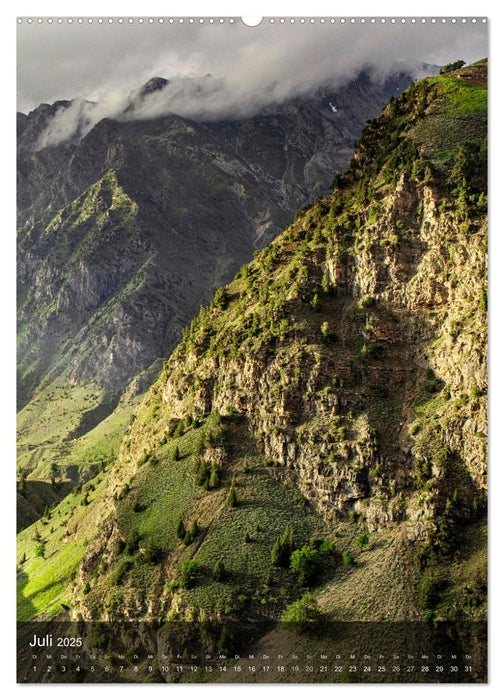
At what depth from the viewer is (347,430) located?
69.9 metres

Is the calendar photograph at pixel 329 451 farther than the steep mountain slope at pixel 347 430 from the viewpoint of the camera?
No

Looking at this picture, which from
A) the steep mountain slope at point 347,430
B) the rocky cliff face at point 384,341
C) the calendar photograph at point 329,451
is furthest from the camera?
the rocky cliff face at point 384,341

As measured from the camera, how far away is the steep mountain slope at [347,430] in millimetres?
60000

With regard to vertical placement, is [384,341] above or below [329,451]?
above

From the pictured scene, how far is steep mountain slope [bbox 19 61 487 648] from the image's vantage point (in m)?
60.0

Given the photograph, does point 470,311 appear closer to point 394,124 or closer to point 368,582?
point 368,582

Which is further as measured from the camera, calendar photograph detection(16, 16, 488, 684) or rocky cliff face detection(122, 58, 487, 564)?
rocky cliff face detection(122, 58, 487, 564)

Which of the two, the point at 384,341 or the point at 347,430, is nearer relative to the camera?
the point at 347,430

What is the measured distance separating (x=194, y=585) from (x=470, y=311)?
4004 cm

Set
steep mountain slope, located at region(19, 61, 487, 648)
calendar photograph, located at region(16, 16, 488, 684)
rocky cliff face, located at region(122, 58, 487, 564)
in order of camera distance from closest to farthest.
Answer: calendar photograph, located at region(16, 16, 488, 684) → steep mountain slope, located at region(19, 61, 487, 648) → rocky cliff face, located at region(122, 58, 487, 564)

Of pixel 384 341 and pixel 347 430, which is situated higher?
pixel 384 341

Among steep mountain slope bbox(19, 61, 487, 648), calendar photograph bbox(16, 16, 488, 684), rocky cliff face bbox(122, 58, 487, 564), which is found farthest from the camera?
rocky cliff face bbox(122, 58, 487, 564)

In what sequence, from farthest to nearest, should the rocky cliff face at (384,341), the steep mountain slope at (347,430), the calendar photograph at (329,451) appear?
the rocky cliff face at (384,341) < the steep mountain slope at (347,430) < the calendar photograph at (329,451)

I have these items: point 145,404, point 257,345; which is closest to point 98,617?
point 257,345
